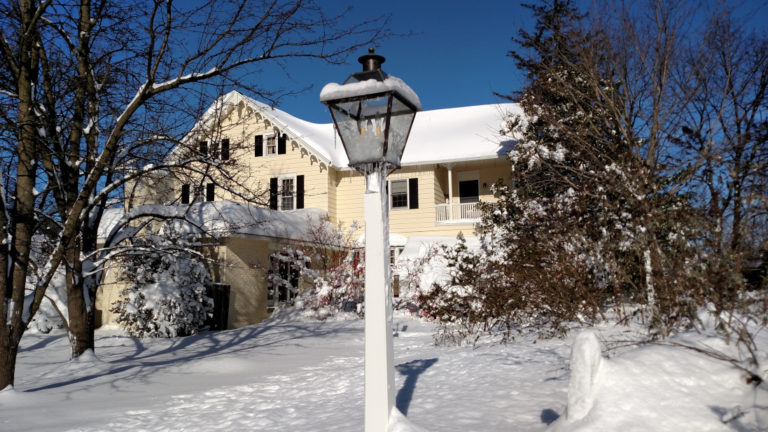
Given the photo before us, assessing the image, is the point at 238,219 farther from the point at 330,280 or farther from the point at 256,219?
the point at 330,280

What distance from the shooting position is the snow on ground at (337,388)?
145 inches

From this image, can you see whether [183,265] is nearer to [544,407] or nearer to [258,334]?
[258,334]

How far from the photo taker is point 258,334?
13.6m

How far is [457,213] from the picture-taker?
2130 centimetres

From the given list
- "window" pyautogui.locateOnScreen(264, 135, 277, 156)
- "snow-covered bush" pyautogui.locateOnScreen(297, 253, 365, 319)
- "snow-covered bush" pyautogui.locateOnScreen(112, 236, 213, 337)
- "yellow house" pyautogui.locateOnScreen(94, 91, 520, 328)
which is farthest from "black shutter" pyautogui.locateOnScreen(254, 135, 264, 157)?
"snow-covered bush" pyautogui.locateOnScreen(112, 236, 213, 337)

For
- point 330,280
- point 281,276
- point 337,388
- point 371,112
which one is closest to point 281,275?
point 281,276

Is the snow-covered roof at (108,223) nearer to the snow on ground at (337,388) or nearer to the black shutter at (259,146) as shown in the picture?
the snow on ground at (337,388)

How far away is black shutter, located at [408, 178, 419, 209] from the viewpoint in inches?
849

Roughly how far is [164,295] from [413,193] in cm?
1078

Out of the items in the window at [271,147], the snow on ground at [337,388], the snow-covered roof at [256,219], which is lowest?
the snow on ground at [337,388]

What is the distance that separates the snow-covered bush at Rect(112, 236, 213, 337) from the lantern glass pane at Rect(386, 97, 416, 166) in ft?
32.4

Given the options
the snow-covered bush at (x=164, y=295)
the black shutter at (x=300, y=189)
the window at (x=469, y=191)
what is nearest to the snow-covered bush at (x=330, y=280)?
the snow-covered bush at (x=164, y=295)

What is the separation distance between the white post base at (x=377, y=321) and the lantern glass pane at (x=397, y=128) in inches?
9.3

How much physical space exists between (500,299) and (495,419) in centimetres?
514
